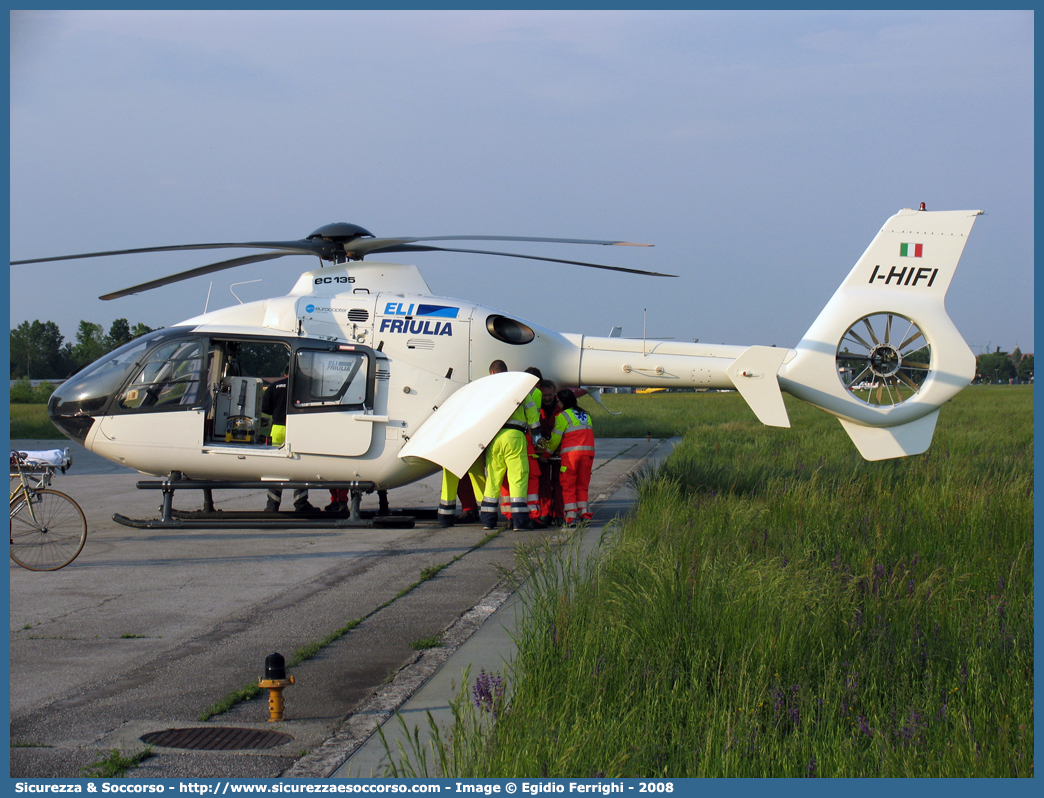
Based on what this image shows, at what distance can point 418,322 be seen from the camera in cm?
1205

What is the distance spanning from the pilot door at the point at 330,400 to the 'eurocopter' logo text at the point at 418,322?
1.89ft

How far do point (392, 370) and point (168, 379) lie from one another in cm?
289

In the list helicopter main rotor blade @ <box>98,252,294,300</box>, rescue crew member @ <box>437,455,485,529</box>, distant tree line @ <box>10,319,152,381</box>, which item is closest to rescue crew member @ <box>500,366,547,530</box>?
rescue crew member @ <box>437,455,485,529</box>

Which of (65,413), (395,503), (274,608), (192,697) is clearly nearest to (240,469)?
(65,413)

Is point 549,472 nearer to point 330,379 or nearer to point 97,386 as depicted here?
point 330,379

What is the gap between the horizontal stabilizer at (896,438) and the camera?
40.0 feet

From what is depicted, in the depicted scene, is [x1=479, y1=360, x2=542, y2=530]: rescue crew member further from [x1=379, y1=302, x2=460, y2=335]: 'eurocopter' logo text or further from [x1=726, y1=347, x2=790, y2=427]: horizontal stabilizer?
[x1=726, y1=347, x2=790, y2=427]: horizontal stabilizer

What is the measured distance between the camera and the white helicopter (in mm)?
11664

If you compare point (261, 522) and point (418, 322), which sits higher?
point (418, 322)

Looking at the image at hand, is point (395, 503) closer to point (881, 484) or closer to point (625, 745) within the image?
point (881, 484)

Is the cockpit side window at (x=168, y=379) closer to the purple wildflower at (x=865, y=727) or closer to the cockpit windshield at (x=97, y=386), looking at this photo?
the cockpit windshield at (x=97, y=386)

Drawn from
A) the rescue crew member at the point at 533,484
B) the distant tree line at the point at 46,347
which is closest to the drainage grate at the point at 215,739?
the rescue crew member at the point at 533,484

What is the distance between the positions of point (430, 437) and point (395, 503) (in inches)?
152

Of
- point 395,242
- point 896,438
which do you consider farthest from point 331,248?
point 896,438
